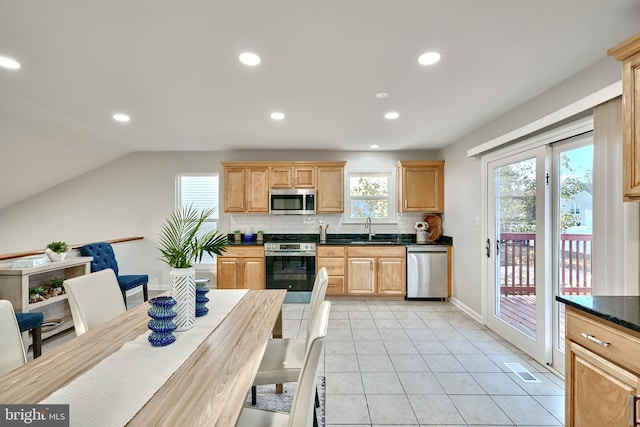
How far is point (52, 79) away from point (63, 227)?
367cm

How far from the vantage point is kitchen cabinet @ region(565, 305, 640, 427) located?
1.17 meters

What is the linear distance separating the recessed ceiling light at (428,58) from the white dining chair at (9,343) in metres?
2.70

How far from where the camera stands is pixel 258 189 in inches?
184

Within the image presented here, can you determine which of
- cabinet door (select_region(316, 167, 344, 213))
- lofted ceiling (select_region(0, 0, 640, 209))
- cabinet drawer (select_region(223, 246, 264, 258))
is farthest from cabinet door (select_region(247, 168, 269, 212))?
lofted ceiling (select_region(0, 0, 640, 209))

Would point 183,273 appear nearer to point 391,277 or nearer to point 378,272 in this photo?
point 378,272

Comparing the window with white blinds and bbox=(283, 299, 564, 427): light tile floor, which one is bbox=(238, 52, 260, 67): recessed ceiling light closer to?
bbox=(283, 299, 564, 427): light tile floor

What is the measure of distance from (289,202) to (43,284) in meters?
3.12

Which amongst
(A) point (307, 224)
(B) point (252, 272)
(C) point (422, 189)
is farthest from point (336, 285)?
(C) point (422, 189)

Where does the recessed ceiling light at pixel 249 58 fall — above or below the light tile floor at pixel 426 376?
above

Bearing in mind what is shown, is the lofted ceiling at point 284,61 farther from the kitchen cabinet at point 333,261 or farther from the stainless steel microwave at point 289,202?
the kitchen cabinet at point 333,261

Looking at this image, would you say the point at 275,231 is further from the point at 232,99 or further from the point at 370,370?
the point at 370,370

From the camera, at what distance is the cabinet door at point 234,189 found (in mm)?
4656

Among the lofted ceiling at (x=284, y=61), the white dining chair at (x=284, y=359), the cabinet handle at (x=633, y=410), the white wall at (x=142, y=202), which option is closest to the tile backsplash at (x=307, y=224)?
the white wall at (x=142, y=202)

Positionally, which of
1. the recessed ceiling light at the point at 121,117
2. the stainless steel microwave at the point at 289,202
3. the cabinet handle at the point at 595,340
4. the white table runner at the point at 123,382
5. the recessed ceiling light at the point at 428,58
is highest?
the recessed ceiling light at the point at 121,117
